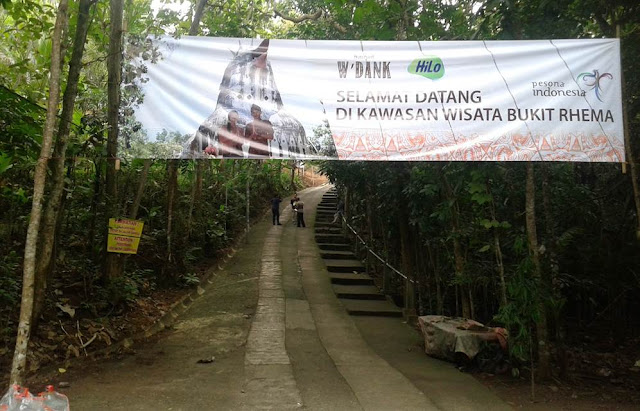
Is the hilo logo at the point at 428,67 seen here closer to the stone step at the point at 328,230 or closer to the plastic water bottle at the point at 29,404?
the plastic water bottle at the point at 29,404

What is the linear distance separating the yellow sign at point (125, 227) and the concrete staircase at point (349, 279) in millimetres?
4661

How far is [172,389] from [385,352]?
3389 mm

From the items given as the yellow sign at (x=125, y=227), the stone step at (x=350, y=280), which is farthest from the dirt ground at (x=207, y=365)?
the stone step at (x=350, y=280)

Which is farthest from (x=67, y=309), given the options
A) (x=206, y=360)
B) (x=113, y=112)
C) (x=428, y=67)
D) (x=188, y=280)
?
(x=428, y=67)

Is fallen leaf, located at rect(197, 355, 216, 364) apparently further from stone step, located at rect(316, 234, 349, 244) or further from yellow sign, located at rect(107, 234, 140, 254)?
stone step, located at rect(316, 234, 349, 244)

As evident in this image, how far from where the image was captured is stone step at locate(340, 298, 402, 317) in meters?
10.2

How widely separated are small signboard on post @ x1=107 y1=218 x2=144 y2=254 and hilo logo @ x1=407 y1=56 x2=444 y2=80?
14.9 ft

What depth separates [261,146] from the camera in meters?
5.38

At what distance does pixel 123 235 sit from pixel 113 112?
183 centimetres

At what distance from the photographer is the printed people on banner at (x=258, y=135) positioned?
5375 millimetres

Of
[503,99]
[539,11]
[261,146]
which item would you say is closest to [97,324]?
[261,146]

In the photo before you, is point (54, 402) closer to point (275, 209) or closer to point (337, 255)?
point (337, 255)

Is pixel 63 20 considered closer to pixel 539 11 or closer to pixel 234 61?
pixel 234 61

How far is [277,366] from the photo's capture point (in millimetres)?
6473
